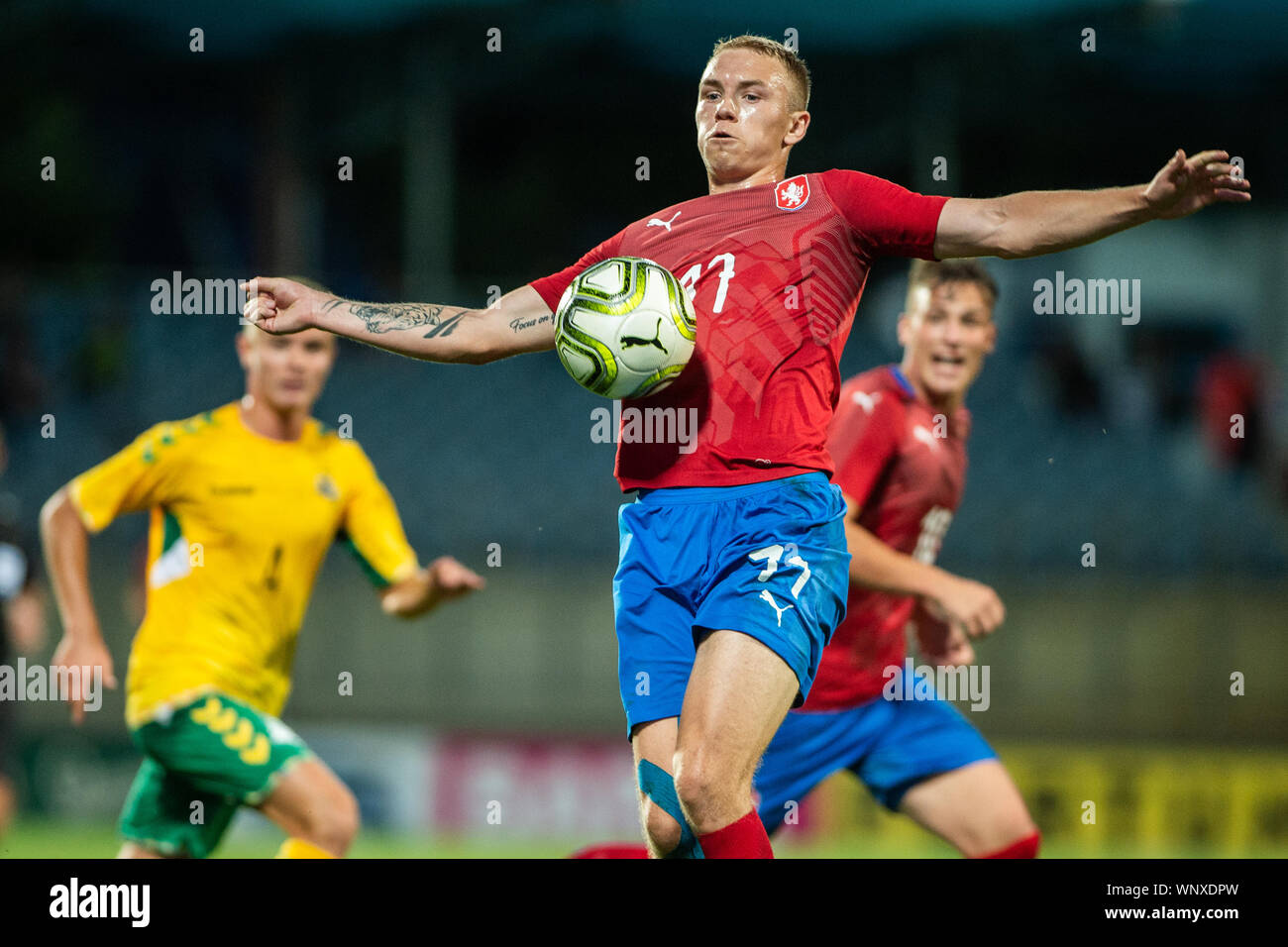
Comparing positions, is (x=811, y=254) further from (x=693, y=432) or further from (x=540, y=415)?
(x=540, y=415)

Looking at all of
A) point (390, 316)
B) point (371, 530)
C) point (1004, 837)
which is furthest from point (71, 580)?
point (1004, 837)

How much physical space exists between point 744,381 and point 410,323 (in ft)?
3.34

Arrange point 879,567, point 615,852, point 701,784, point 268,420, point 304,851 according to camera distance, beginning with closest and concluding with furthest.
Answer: point 701,784, point 879,567, point 304,851, point 615,852, point 268,420

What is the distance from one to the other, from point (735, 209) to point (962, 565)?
8743 mm

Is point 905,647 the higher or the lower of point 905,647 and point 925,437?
the lower

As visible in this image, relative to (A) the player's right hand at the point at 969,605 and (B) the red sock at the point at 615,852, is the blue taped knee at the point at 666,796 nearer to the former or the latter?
(A) the player's right hand at the point at 969,605

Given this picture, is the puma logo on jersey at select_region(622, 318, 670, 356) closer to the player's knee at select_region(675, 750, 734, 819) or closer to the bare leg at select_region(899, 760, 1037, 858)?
the player's knee at select_region(675, 750, 734, 819)

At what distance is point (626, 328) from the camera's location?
153 inches

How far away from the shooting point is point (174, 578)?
5578mm

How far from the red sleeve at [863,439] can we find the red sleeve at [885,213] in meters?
1.07

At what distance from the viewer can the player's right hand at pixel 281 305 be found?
433 centimetres

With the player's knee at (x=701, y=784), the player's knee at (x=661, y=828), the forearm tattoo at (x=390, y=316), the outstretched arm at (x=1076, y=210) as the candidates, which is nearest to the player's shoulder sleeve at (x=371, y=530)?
the forearm tattoo at (x=390, y=316)

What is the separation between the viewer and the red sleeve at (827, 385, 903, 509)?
512 centimetres

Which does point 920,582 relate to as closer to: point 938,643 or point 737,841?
point 938,643
